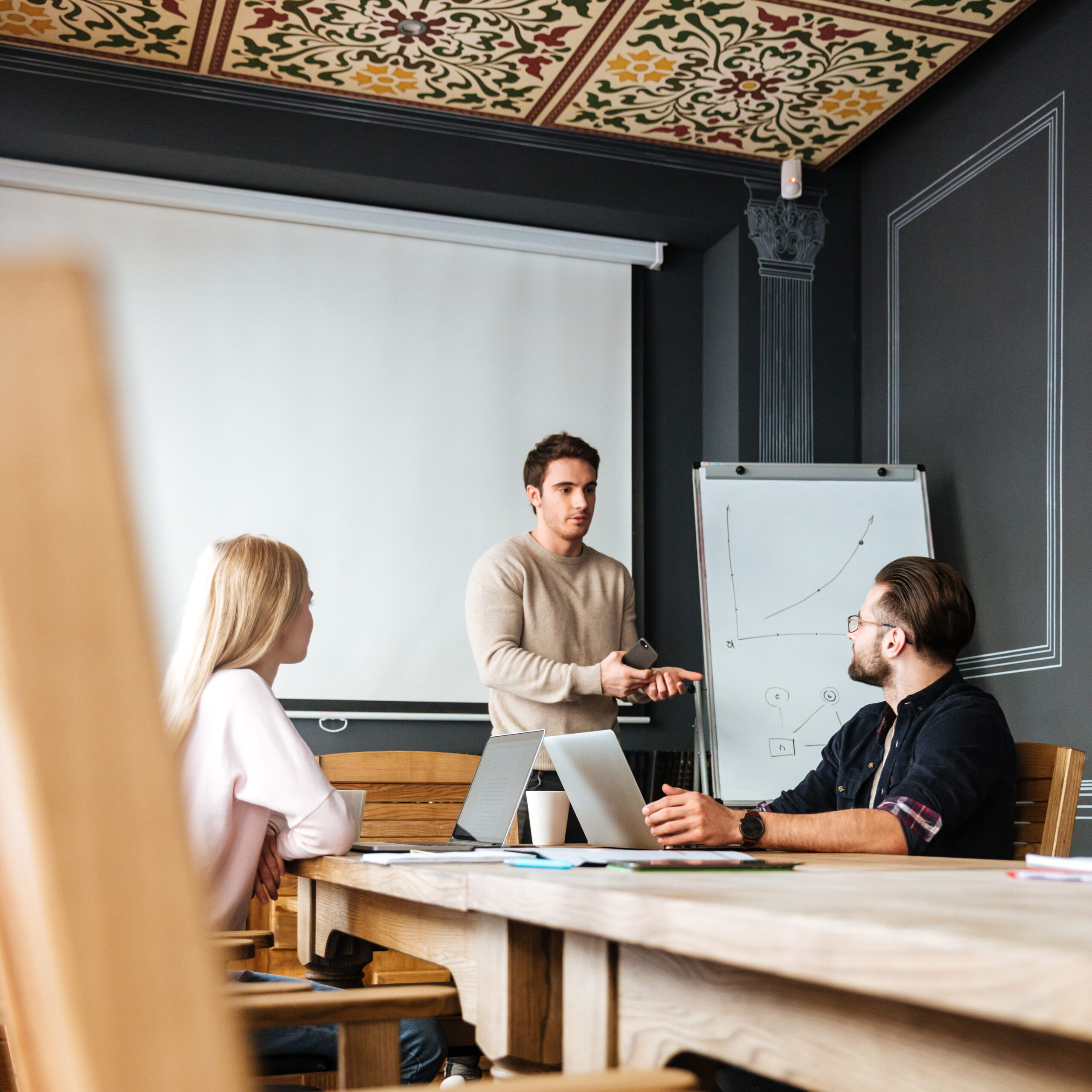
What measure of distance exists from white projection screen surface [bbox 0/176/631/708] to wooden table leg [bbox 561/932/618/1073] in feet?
9.74

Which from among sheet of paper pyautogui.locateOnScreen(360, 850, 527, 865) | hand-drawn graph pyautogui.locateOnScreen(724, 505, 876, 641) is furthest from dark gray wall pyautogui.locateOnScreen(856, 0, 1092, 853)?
sheet of paper pyautogui.locateOnScreen(360, 850, 527, 865)

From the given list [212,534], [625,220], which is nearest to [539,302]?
[625,220]

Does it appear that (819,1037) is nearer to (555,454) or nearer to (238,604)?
(238,604)

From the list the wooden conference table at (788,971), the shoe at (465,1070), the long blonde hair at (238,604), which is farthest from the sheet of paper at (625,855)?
the shoe at (465,1070)

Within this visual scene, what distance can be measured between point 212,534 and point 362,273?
1059mm

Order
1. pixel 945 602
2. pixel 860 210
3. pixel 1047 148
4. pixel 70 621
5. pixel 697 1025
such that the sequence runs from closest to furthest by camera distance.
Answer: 1. pixel 70 621
2. pixel 697 1025
3. pixel 945 602
4. pixel 1047 148
5. pixel 860 210

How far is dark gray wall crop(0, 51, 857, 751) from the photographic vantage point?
360cm

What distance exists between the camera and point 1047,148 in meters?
3.38

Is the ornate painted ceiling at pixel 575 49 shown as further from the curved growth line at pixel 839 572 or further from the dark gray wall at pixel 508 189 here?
the curved growth line at pixel 839 572

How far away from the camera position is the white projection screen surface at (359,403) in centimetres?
375

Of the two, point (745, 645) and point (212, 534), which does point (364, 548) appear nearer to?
point (212, 534)

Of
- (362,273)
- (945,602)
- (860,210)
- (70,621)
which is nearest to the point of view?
(70,621)

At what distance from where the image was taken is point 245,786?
1.61 metres

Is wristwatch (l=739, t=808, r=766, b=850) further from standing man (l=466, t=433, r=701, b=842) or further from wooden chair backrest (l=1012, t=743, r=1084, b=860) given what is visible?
standing man (l=466, t=433, r=701, b=842)
